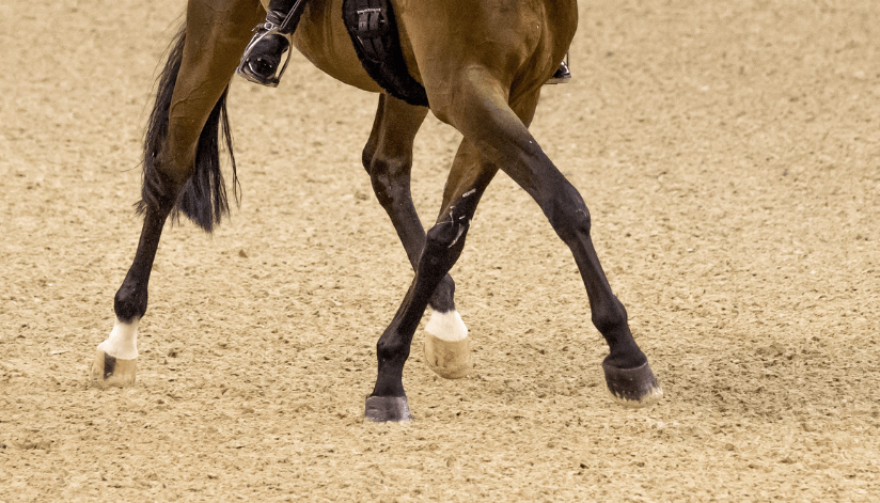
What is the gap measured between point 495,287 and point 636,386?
8.38 ft

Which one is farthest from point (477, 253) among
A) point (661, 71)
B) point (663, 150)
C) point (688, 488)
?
point (661, 71)

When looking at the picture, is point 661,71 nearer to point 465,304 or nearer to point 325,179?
point 325,179

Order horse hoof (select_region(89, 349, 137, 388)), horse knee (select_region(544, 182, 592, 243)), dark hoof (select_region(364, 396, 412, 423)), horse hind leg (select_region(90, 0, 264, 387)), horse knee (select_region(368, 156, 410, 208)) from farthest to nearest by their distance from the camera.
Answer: horse knee (select_region(368, 156, 410, 208))
horse hoof (select_region(89, 349, 137, 388))
horse hind leg (select_region(90, 0, 264, 387))
dark hoof (select_region(364, 396, 412, 423))
horse knee (select_region(544, 182, 592, 243))

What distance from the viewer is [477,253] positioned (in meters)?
6.43

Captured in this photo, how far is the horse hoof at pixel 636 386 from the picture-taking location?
3.38 m

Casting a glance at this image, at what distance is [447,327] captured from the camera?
4730 mm

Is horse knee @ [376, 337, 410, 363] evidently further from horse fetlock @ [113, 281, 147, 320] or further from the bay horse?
horse fetlock @ [113, 281, 147, 320]

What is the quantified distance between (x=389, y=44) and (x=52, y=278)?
10.4ft

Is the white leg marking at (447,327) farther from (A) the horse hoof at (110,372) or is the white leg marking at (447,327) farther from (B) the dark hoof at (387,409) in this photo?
(A) the horse hoof at (110,372)

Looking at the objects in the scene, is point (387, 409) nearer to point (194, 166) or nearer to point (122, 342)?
point (122, 342)

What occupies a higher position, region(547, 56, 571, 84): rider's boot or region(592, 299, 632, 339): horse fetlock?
region(547, 56, 571, 84): rider's boot

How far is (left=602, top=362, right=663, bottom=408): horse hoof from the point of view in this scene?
11.1ft

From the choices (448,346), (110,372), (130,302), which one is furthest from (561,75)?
(110,372)

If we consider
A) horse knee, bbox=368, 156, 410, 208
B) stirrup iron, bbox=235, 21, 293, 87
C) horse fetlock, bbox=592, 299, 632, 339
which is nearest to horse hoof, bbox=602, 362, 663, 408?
horse fetlock, bbox=592, 299, 632, 339
